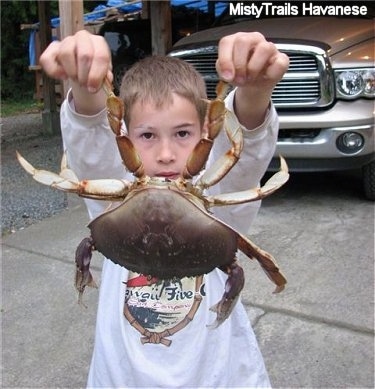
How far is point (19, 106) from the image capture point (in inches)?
674

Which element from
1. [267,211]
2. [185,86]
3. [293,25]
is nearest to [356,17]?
[293,25]

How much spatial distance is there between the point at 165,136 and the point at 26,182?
5955 millimetres

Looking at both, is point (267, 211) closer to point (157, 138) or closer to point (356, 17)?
point (356, 17)

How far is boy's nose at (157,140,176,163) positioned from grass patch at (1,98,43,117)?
14.0 m

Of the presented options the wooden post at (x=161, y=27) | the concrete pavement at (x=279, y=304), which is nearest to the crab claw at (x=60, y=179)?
the concrete pavement at (x=279, y=304)

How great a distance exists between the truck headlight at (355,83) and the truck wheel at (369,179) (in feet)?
2.27

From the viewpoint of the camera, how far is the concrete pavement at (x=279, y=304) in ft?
10.6

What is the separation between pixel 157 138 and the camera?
1657 mm

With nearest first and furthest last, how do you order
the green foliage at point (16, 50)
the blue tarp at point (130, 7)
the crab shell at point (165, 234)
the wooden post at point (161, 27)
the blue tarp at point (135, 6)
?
the crab shell at point (165, 234), the wooden post at point (161, 27), the blue tarp at point (135, 6), the blue tarp at point (130, 7), the green foliage at point (16, 50)

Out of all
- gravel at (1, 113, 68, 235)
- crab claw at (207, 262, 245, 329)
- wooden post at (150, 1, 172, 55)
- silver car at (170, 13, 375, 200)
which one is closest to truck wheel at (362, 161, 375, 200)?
silver car at (170, 13, 375, 200)

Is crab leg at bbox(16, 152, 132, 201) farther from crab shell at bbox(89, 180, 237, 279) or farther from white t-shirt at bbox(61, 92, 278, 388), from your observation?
white t-shirt at bbox(61, 92, 278, 388)

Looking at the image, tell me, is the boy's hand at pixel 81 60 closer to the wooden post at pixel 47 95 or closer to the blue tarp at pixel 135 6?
the blue tarp at pixel 135 6

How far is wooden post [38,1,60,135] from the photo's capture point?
10.3m

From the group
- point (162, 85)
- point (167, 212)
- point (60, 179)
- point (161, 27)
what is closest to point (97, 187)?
point (60, 179)
